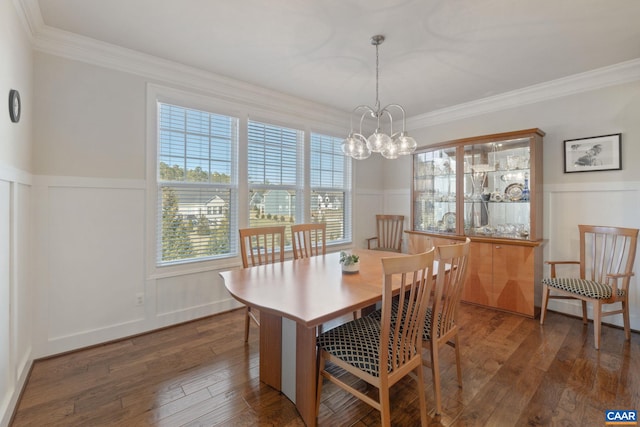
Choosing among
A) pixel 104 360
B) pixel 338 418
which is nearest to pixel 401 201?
pixel 338 418

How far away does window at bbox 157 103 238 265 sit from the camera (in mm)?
2893

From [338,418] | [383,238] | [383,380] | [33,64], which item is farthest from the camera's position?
[383,238]

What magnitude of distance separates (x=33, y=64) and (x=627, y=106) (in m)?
5.27

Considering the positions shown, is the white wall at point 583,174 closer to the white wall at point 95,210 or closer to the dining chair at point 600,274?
the dining chair at point 600,274

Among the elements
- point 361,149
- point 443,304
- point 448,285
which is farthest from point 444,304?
point 361,149

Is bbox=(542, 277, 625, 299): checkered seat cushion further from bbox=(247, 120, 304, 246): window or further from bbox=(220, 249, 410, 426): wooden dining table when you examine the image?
bbox=(247, 120, 304, 246): window

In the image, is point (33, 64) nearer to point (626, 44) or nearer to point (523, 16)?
point (523, 16)

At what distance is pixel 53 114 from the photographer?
2318mm

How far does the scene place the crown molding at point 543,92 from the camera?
2.83 meters

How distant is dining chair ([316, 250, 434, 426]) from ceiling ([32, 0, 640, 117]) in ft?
5.78

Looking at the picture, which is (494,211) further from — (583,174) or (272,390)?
(272,390)

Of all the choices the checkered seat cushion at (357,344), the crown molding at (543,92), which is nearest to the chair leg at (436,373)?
the checkered seat cushion at (357,344)

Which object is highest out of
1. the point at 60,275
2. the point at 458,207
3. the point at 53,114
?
the point at 53,114

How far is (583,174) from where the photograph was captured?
123 inches
